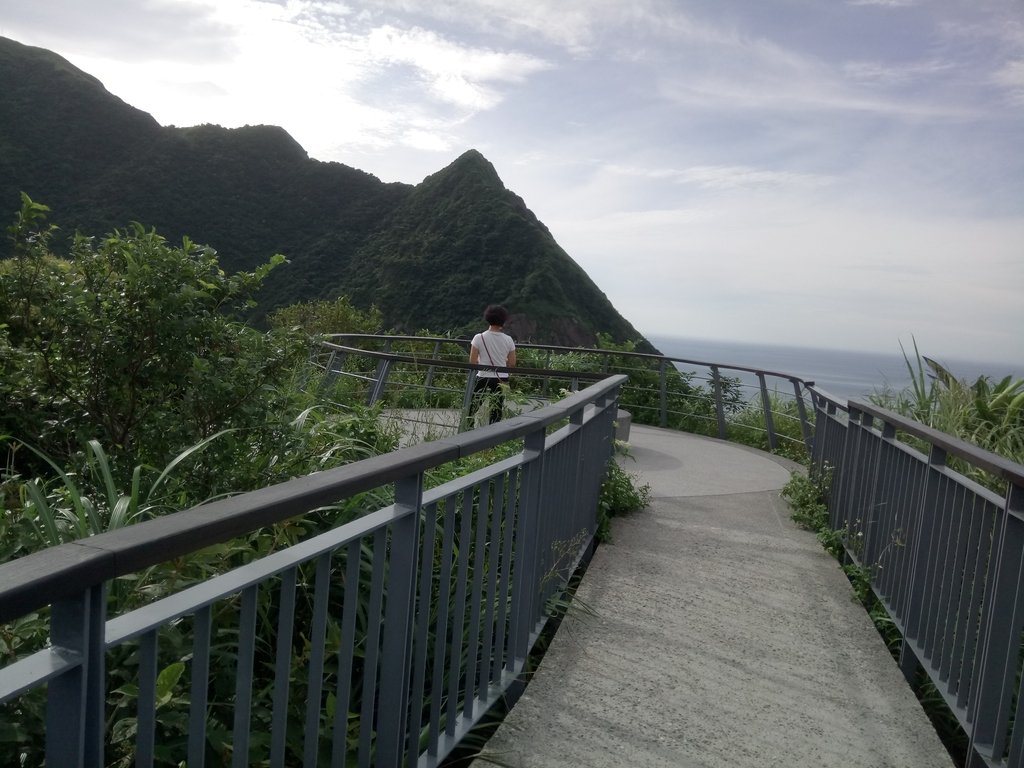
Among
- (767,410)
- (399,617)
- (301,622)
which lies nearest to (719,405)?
(767,410)

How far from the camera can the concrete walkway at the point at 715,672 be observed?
9.91ft

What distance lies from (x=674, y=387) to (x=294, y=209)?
6078cm

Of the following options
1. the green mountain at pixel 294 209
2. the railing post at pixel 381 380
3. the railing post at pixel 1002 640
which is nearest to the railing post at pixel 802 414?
the railing post at pixel 381 380

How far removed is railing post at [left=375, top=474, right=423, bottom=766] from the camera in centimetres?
218

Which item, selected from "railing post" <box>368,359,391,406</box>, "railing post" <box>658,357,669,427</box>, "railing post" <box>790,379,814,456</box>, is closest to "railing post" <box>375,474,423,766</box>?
"railing post" <box>368,359,391,406</box>

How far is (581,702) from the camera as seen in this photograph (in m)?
3.29

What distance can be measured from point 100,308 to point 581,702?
101 inches

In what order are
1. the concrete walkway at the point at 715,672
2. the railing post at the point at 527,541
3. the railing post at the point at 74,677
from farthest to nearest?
1. the railing post at the point at 527,541
2. the concrete walkway at the point at 715,672
3. the railing post at the point at 74,677

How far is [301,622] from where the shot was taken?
10.6 ft

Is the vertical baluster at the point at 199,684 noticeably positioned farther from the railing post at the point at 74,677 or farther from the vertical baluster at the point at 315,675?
the vertical baluster at the point at 315,675

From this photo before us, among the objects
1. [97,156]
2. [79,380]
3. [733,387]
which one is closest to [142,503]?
[79,380]

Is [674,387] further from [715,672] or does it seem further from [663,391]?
[715,672]

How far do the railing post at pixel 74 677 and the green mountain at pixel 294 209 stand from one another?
45929 millimetres

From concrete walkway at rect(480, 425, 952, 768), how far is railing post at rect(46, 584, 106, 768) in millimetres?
1905
